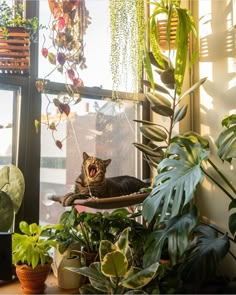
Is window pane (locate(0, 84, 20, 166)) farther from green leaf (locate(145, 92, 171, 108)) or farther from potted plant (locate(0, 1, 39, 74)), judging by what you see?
green leaf (locate(145, 92, 171, 108))

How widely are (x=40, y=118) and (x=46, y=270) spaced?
31.2 inches

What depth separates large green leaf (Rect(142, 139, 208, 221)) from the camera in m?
1.20

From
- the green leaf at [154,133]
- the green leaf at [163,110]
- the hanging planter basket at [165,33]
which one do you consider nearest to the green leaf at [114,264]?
the green leaf at [154,133]

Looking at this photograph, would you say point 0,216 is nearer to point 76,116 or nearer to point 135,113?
point 76,116

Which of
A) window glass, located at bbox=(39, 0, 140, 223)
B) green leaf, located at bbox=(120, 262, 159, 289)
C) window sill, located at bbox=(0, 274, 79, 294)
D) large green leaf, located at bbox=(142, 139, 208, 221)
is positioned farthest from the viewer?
window glass, located at bbox=(39, 0, 140, 223)

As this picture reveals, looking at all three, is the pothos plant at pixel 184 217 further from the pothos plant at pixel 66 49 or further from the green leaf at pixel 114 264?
the pothos plant at pixel 66 49

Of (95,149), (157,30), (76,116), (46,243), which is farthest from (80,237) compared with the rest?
(157,30)

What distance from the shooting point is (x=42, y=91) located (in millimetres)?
1629

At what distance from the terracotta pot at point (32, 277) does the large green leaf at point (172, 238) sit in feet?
1.53

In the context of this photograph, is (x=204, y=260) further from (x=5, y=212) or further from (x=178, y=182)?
(x=5, y=212)

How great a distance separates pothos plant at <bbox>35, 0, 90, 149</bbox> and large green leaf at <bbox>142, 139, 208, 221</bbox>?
1.99 feet

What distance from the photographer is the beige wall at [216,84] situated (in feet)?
5.58

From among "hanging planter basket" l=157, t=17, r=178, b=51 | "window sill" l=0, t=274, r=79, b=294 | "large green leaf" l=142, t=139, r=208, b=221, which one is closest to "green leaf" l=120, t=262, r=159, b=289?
"large green leaf" l=142, t=139, r=208, b=221

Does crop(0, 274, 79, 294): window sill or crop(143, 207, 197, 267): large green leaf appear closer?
crop(143, 207, 197, 267): large green leaf
